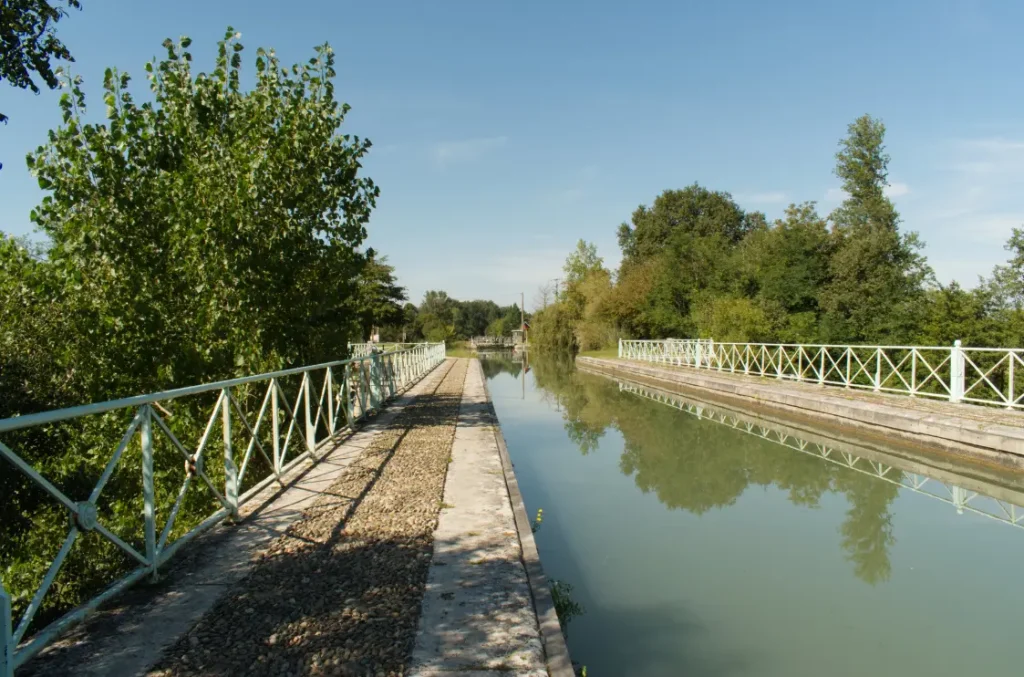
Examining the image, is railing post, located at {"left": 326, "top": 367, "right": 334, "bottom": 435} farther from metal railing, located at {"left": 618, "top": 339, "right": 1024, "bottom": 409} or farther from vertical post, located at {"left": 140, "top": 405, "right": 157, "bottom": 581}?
metal railing, located at {"left": 618, "top": 339, "right": 1024, "bottom": 409}

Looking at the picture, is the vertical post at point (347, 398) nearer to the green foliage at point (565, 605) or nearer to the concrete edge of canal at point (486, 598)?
the concrete edge of canal at point (486, 598)

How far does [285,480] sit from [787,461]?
7072mm

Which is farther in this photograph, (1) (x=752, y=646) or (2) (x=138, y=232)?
(2) (x=138, y=232)

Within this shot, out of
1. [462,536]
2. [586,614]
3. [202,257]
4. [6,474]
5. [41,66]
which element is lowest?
[586,614]

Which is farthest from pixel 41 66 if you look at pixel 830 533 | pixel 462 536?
pixel 830 533

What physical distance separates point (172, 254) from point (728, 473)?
769cm

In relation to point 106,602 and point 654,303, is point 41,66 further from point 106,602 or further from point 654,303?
point 654,303

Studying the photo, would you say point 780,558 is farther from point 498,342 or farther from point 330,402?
point 498,342

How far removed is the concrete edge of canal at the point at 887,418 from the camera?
322 inches

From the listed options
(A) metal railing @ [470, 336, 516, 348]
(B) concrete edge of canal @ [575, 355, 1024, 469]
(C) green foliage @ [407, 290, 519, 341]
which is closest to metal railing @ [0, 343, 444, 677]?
(B) concrete edge of canal @ [575, 355, 1024, 469]

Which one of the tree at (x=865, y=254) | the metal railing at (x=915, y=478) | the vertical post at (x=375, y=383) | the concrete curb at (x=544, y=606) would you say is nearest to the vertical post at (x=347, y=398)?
the vertical post at (x=375, y=383)

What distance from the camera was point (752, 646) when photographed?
13.2 feet

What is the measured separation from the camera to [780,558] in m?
5.64

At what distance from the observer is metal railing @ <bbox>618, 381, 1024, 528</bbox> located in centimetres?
687
